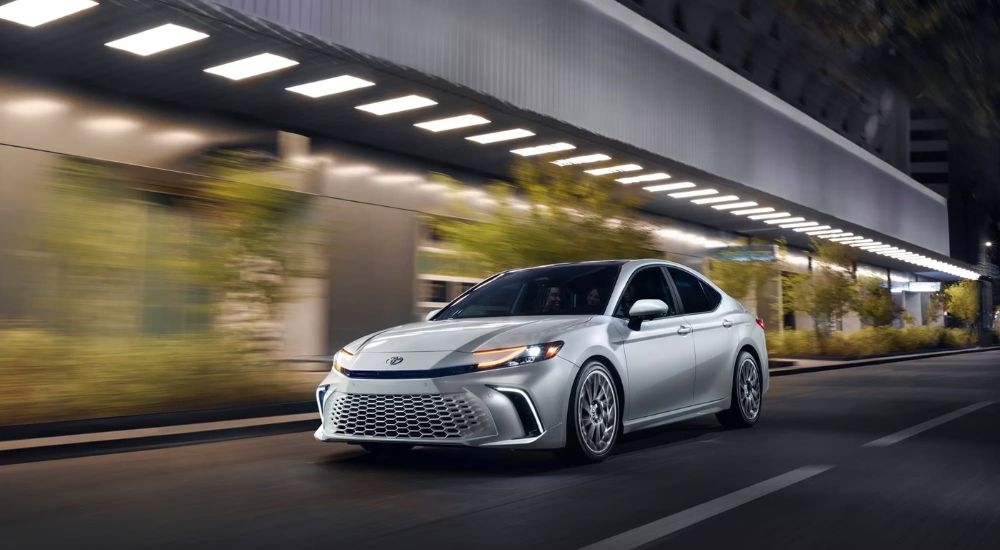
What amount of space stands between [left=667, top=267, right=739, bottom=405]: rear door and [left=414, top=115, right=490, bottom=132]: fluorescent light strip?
32.6ft

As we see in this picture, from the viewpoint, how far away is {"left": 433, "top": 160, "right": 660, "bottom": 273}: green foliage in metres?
17.1

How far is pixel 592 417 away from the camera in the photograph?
7406mm

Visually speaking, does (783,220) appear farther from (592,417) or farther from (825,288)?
(592,417)

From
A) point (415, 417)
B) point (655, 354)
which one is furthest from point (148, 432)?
point (655, 354)

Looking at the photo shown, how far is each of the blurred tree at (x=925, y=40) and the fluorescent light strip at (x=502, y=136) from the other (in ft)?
40.7

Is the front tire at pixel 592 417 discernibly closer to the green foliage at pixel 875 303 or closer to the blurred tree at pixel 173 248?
the blurred tree at pixel 173 248

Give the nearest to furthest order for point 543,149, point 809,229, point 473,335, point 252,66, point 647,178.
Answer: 1. point 473,335
2. point 252,66
3. point 543,149
4. point 647,178
5. point 809,229

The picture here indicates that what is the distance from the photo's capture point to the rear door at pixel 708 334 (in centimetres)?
894

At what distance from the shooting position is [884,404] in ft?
44.0

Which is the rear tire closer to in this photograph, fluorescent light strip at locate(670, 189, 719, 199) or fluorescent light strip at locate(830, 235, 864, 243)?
fluorescent light strip at locate(670, 189, 719, 199)

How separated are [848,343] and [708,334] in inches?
991

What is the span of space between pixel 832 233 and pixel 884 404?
91.9 ft

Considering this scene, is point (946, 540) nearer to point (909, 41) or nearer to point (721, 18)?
point (909, 41)

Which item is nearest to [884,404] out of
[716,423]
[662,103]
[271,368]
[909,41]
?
[716,423]
